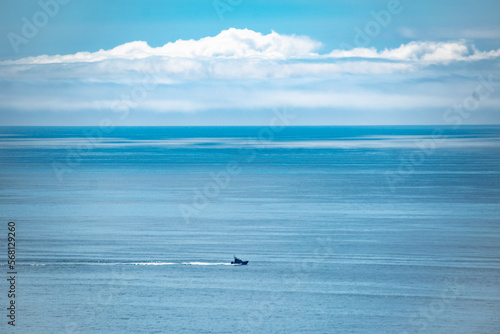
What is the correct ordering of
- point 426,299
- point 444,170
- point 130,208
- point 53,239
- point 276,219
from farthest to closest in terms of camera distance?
point 444,170
point 130,208
point 276,219
point 53,239
point 426,299

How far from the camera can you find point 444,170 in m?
109

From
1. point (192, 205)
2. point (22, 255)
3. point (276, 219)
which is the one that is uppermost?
point (192, 205)

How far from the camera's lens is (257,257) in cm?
4647

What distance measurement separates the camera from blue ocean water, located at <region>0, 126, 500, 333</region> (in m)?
35.1

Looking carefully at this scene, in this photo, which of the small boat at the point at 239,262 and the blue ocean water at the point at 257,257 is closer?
the blue ocean water at the point at 257,257

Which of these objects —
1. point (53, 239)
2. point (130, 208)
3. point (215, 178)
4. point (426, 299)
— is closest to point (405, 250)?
point (426, 299)

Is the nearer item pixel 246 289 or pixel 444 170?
pixel 246 289

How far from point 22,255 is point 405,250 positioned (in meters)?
26.1

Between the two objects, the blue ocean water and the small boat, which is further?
the small boat

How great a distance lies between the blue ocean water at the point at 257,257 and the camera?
35062 millimetres

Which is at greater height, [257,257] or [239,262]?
[257,257]

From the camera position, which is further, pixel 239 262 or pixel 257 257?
pixel 257 257

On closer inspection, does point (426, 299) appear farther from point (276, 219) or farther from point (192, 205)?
point (192, 205)

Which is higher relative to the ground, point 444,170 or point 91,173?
point 444,170
